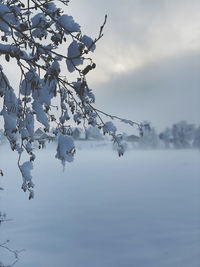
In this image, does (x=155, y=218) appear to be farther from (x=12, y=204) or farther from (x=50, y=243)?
(x=12, y=204)

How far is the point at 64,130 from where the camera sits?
3.35 m

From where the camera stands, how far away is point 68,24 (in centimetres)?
238

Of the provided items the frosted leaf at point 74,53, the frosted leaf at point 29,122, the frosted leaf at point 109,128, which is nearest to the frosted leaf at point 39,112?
the frosted leaf at point 29,122

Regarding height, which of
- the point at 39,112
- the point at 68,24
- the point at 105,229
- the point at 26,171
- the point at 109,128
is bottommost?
the point at 105,229

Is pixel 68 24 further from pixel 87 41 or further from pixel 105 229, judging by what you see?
pixel 105 229

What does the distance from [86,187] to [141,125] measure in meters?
14.4

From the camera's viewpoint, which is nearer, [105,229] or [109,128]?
[109,128]

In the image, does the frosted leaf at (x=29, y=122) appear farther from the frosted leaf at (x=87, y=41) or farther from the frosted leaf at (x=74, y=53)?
the frosted leaf at (x=87, y=41)

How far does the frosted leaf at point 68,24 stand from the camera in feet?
7.77

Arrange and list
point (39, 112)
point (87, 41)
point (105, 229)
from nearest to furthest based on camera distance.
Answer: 1. point (87, 41)
2. point (39, 112)
3. point (105, 229)

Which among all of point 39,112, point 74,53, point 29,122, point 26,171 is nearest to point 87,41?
point 74,53

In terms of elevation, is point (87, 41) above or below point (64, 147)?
above

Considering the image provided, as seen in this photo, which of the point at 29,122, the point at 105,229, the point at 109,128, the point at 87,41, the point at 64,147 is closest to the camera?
the point at 87,41

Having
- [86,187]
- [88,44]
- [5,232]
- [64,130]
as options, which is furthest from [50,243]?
[86,187]
